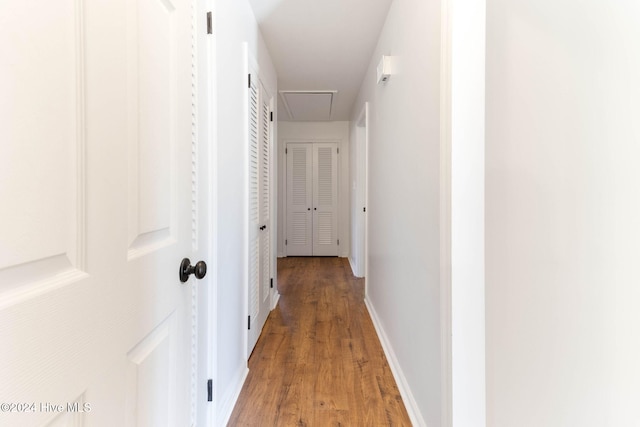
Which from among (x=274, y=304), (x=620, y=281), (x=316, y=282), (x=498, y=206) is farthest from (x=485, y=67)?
(x=316, y=282)

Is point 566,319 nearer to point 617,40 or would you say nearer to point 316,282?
point 617,40

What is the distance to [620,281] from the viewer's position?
0.56m

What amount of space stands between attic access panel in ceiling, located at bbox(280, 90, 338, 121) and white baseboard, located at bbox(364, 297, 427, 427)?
2647 mm

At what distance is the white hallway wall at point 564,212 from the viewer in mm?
557

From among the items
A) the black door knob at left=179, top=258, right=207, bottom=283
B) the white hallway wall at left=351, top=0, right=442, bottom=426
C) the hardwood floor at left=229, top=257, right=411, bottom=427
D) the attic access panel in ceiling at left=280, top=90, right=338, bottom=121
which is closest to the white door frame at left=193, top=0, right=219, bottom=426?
the black door knob at left=179, top=258, right=207, bottom=283

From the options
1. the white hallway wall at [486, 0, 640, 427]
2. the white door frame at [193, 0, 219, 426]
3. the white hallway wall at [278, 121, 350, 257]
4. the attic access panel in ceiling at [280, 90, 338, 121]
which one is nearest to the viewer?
the white hallway wall at [486, 0, 640, 427]

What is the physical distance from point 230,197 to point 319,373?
1.15 meters

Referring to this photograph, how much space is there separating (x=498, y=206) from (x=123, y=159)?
101cm

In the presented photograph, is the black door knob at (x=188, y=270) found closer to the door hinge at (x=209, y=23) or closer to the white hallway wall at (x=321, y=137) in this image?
the door hinge at (x=209, y=23)

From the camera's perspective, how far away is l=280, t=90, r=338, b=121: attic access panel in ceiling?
370cm

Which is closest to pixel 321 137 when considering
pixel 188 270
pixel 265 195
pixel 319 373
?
pixel 265 195

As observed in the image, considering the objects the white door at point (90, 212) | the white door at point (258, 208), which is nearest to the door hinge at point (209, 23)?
the white door at point (90, 212)

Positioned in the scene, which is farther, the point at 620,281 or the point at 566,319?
the point at 566,319

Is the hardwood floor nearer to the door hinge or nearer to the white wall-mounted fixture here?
the door hinge
